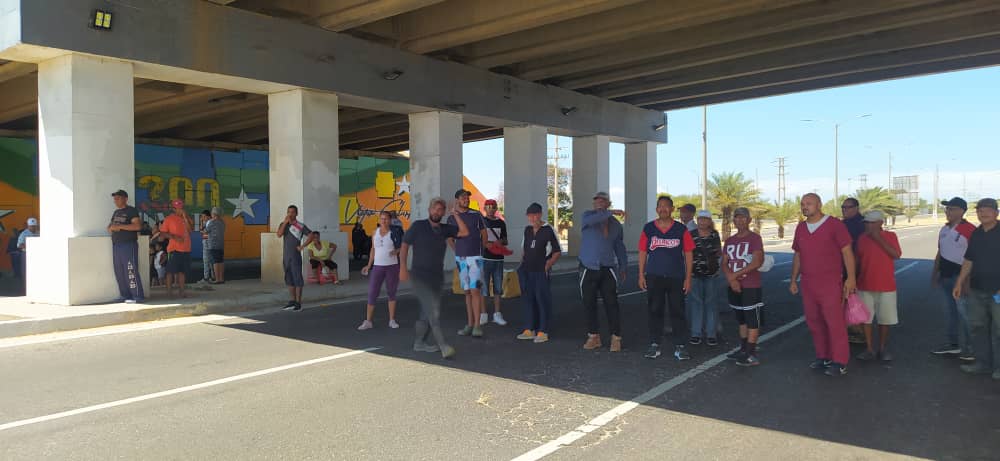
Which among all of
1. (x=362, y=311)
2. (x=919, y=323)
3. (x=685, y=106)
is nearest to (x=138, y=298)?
(x=362, y=311)

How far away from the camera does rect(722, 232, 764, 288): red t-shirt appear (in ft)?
24.2

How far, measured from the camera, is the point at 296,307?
11938 mm

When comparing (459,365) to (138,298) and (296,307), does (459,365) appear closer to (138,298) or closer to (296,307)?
(296,307)

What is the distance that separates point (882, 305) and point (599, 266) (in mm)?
3047

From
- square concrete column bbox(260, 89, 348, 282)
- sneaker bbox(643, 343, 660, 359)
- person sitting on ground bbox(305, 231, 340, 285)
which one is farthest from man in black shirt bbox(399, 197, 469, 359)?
square concrete column bbox(260, 89, 348, 282)

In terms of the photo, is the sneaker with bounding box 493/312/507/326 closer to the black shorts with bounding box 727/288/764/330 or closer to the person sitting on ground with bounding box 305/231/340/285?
the black shorts with bounding box 727/288/764/330

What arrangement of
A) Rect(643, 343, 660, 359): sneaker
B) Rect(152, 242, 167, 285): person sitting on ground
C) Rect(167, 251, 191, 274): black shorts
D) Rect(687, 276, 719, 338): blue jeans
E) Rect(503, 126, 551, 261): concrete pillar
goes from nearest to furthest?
1. Rect(643, 343, 660, 359): sneaker
2. Rect(687, 276, 719, 338): blue jeans
3. Rect(167, 251, 191, 274): black shorts
4. Rect(152, 242, 167, 285): person sitting on ground
5. Rect(503, 126, 551, 261): concrete pillar

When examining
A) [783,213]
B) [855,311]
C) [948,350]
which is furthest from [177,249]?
[783,213]

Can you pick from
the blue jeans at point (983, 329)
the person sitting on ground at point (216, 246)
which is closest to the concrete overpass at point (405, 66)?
the person sitting on ground at point (216, 246)

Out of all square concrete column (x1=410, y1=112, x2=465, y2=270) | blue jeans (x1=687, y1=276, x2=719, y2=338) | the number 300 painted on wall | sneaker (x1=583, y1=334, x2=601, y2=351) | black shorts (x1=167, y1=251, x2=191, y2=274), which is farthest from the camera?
the number 300 painted on wall

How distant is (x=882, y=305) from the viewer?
7441 mm

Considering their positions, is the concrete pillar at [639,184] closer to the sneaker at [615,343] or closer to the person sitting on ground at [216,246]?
the person sitting on ground at [216,246]

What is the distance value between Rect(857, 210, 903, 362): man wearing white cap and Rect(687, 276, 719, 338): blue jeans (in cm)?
167

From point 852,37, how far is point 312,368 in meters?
16.6
